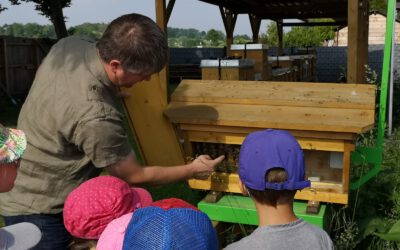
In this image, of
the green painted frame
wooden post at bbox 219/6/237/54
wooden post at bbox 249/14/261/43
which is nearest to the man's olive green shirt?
the green painted frame

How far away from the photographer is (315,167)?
3002 millimetres

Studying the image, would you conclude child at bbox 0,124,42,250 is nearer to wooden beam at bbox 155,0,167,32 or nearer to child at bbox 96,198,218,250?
child at bbox 96,198,218,250

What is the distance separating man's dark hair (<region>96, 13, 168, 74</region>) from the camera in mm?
1906

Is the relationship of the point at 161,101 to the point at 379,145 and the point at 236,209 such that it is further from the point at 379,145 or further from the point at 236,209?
the point at 379,145

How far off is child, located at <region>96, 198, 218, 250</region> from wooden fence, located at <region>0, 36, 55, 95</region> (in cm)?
1274

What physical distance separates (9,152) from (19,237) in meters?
0.29

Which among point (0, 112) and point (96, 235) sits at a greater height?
point (96, 235)

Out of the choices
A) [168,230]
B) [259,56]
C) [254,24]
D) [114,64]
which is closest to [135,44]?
[114,64]

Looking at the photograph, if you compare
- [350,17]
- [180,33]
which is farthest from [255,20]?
[180,33]

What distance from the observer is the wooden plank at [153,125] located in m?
2.94

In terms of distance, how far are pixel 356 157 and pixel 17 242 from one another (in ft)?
7.20

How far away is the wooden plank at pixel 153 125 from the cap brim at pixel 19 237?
4.60 feet

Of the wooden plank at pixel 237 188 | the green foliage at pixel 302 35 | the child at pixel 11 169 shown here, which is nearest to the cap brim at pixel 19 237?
the child at pixel 11 169

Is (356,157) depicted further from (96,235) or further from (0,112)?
(0,112)
